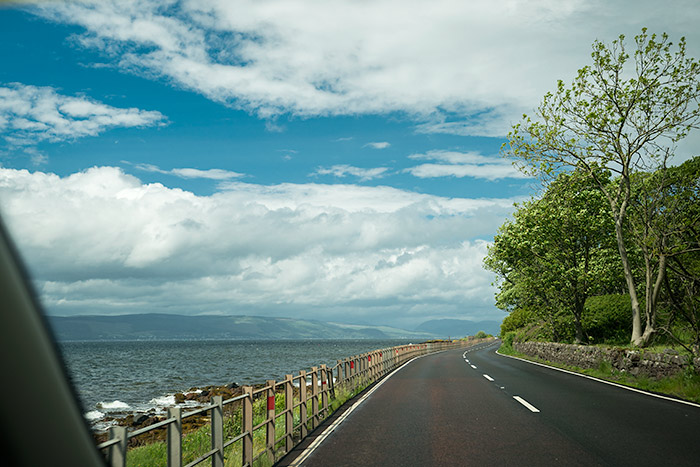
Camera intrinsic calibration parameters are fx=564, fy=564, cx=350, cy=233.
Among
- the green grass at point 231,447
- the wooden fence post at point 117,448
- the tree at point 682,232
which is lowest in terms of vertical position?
the green grass at point 231,447

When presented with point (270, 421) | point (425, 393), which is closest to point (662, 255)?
point (425, 393)

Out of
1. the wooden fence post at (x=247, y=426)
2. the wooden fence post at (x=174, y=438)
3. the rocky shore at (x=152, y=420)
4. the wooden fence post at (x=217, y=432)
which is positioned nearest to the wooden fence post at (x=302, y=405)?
the wooden fence post at (x=247, y=426)

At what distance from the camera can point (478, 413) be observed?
1271 centimetres

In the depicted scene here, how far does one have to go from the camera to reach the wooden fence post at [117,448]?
13.1 ft

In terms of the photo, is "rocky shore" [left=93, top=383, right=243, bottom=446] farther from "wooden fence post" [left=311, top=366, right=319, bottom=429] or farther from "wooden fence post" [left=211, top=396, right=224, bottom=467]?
"wooden fence post" [left=211, top=396, right=224, bottom=467]

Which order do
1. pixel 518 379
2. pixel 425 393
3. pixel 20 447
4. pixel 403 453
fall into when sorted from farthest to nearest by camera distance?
pixel 518 379
pixel 425 393
pixel 403 453
pixel 20 447

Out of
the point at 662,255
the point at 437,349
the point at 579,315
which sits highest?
the point at 662,255

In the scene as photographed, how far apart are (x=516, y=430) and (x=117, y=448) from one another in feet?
27.1

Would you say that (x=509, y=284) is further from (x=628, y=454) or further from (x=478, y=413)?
(x=628, y=454)

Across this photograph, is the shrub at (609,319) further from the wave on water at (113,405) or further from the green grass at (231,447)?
the wave on water at (113,405)

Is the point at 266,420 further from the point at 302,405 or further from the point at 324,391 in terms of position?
the point at 324,391

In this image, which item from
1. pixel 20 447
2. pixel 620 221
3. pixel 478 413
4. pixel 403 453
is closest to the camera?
pixel 20 447

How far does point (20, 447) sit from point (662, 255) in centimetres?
2135

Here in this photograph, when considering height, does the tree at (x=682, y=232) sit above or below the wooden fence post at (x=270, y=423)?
above
